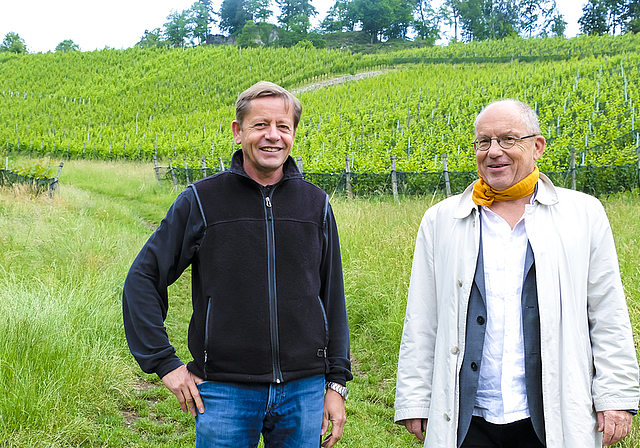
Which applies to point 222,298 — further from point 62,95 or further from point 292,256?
point 62,95

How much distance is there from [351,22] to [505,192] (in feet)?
326

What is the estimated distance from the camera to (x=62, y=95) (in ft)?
134

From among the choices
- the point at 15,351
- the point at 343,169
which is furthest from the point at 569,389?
the point at 343,169

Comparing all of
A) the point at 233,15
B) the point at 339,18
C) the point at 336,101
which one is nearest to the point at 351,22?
the point at 339,18

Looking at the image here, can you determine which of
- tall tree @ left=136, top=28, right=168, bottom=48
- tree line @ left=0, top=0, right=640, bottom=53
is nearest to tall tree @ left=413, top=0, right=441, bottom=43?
tree line @ left=0, top=0, right=640, bottom=53

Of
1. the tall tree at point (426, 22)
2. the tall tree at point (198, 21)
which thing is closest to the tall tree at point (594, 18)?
the tall tree at point (426, 22)

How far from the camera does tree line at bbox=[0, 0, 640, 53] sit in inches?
3216

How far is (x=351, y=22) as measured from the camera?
310 feet

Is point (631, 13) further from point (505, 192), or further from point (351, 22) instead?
point (505, 192)

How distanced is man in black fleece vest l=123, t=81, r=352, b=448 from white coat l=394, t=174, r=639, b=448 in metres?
0.41

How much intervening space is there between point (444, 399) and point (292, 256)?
83cm

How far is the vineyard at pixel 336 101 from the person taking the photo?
18.6 meters

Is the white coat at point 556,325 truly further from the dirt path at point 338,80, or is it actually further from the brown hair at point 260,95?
the dirt path at point 338,80

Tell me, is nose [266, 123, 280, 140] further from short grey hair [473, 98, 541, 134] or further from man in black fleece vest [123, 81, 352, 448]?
short grey hair [473, 98, 541, 134]
